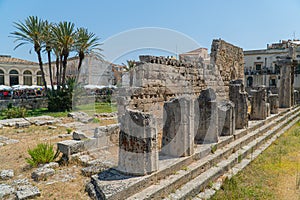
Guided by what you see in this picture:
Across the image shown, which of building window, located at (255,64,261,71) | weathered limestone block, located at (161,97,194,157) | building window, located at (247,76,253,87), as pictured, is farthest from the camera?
building window, located at (247,76,253,87)

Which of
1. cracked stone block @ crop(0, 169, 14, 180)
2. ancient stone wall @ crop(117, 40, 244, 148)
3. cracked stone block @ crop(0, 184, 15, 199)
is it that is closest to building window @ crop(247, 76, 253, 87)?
ancient stone wall @ crop(117, 40, 244, 148)

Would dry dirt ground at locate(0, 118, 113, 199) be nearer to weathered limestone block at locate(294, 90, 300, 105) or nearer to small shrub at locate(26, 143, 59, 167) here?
small shrub at locate(26, 143, 59, 167)

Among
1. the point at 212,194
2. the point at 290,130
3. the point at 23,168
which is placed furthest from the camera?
the point at 290,130

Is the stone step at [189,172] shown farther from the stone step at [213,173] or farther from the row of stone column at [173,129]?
the row of stone column at [173,129]

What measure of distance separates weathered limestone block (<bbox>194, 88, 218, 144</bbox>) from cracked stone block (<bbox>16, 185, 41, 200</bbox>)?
3.93 metres

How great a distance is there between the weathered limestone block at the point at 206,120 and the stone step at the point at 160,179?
358mm

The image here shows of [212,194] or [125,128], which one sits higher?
[125,128]

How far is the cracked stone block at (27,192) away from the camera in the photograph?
13.5 feet

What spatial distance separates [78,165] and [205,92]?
3.86m

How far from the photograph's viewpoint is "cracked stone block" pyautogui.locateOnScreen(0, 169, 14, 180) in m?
5.13

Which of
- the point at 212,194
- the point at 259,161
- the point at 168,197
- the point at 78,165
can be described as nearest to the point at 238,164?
the point at 259,161

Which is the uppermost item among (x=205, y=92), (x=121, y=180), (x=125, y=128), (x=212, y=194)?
(x=205, y=92)

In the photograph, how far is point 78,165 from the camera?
582cm

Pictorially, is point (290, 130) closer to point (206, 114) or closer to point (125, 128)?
point (206, 114)
